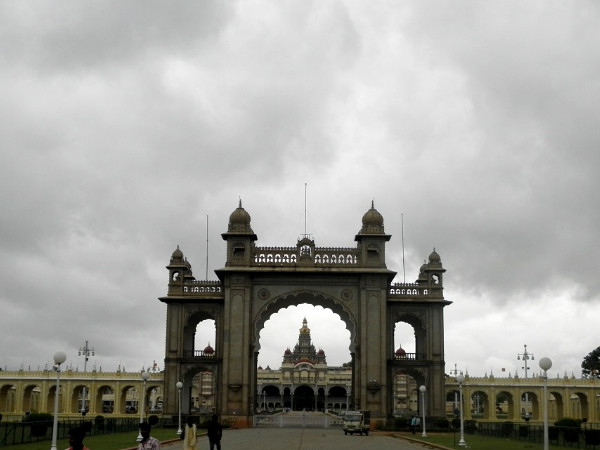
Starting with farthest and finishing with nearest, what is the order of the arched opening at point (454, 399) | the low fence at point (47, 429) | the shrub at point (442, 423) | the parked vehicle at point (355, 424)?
the arched opening at point (454, 399) < the shrub at point (442, 423) < the parked vehicle at point (355, 424) < the low fence at point (47, 429)

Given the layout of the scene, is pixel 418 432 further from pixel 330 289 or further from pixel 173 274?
pixel 173 274

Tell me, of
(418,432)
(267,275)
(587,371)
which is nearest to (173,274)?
(267,275)

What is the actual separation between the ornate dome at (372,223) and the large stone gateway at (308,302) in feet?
0.24

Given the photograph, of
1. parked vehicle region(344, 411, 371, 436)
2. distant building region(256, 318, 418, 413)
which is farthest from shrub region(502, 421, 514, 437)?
distant building region(256, 318, 418, 413)

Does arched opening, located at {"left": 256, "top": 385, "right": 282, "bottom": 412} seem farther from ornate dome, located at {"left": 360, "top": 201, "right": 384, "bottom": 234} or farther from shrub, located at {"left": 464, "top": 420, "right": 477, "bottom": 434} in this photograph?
shrub, located at {"left": 464, "top": 420, "right": 477, "bottom": 434}

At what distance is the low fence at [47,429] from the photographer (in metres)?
34.4

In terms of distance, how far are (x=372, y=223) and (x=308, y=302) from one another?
315 inches

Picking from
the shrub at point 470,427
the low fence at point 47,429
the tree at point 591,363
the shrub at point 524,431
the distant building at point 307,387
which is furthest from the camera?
the distant building at point 307,387

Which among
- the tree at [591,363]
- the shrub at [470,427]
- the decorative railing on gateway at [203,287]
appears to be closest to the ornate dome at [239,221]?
the decorative railing on gateway at [203,287]

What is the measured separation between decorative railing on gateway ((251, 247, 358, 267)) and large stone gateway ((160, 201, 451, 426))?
75mm

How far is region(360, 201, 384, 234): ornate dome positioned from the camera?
58906 mm

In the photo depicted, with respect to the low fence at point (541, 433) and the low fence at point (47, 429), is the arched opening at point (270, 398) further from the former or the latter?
the low fence at point (541, 433)

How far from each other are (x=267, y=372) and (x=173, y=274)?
94257 mm

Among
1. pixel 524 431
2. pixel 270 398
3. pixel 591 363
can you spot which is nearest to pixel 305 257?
pixel 524 431
